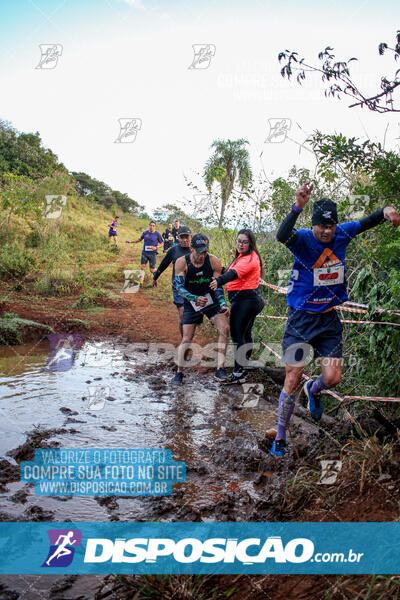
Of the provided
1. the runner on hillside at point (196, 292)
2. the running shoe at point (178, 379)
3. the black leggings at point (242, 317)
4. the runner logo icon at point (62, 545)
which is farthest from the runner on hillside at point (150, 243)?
the runner logo icon at point (62, 545)

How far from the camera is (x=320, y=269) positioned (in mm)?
3404

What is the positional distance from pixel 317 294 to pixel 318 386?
2.99 feet

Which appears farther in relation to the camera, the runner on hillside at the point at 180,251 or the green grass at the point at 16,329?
the green grass at the point at 16,329

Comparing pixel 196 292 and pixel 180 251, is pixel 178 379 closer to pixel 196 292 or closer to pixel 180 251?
pixel 196 292

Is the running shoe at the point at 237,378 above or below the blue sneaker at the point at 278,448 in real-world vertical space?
above

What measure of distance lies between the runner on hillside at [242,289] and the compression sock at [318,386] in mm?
1947

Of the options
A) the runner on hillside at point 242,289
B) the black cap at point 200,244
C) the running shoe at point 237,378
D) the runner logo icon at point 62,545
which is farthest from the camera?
the running shoe at point 237,378

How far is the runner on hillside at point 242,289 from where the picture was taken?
5.61 m

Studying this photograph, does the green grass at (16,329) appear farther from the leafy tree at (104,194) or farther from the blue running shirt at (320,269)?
the leafy tree at (104,194)

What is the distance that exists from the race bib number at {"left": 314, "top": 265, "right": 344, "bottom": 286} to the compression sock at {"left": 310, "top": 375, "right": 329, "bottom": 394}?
0.90 metres

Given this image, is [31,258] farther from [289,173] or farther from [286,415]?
[286,415]

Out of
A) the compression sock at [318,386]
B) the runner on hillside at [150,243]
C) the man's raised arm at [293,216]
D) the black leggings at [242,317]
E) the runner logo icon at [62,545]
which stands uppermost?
the runner on hillside at [150,243]

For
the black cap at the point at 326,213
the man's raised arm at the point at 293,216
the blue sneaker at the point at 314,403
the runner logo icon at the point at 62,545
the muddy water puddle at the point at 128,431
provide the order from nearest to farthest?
the runner logo icon at the point at 62,545 < the muddy water puddle at the point at 128,431 < the man's raised arm at the point at 293,216 < the black cap at the point at 326,213 < the blue sneaker at the point at 314,403

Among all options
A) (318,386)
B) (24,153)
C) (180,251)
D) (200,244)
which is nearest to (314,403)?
(318,386)
